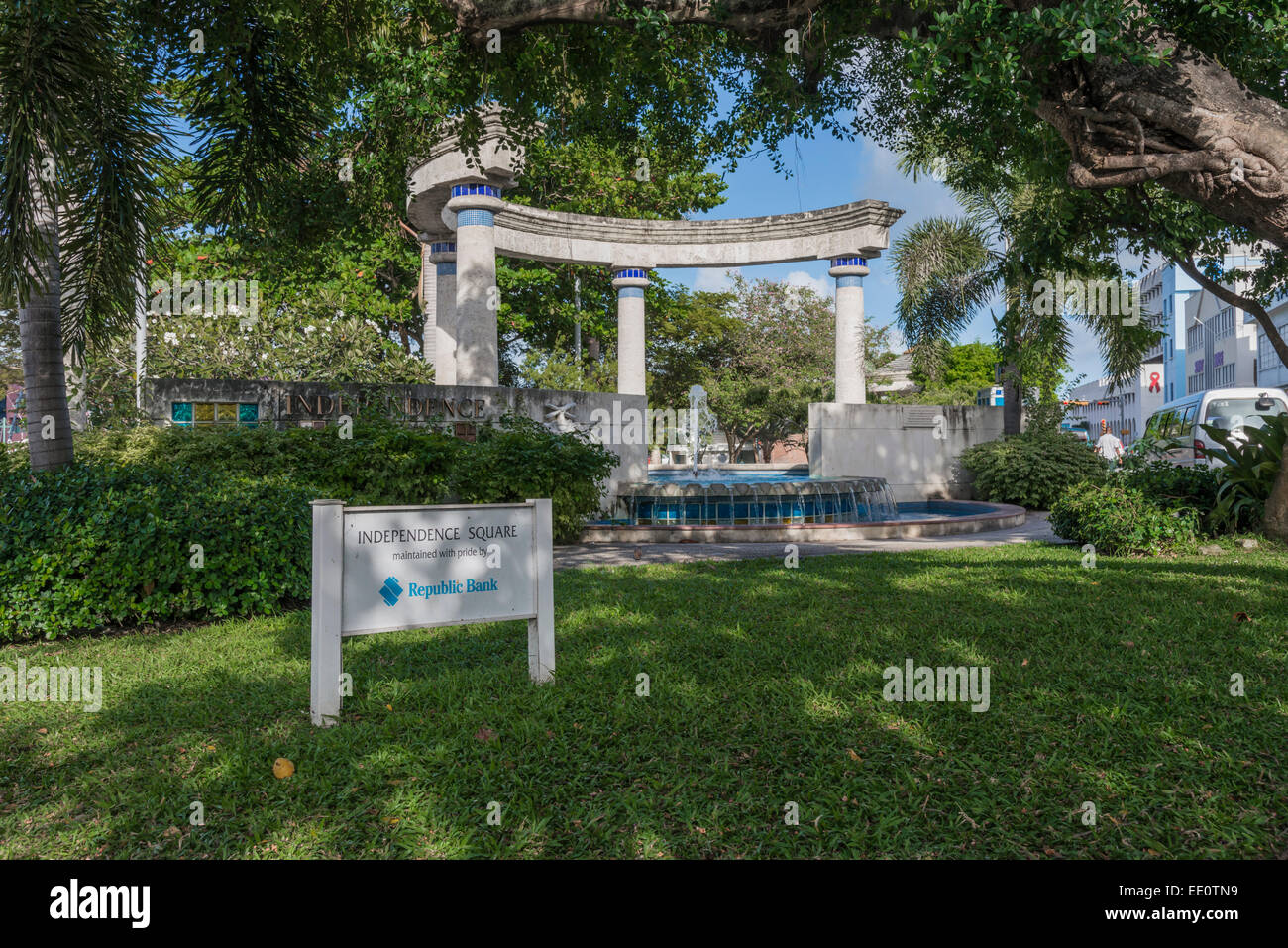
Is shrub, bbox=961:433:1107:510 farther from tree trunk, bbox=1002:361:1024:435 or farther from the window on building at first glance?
the window on building

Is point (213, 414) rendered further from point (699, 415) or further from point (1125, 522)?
point (699, 415)

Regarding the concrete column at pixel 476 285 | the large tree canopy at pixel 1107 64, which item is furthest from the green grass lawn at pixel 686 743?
the concrete column at pixel 476 285

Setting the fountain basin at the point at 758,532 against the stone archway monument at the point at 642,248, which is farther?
the stone archway monument at the point at 642,248

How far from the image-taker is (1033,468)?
19.5 meters

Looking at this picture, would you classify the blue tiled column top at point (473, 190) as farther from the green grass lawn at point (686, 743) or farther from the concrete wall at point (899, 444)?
the green grass lawn at point (686, 743)

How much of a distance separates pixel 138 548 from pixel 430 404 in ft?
20.2

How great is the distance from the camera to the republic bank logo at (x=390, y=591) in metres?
4.63

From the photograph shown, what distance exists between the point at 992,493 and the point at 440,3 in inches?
678

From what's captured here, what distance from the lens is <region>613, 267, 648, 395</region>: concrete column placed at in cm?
2167

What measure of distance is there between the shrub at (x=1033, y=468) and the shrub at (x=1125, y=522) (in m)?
7.75

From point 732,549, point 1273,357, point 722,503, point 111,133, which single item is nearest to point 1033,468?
point 722,503

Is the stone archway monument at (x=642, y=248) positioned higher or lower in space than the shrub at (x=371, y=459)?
higher

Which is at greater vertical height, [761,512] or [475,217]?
[475,217]

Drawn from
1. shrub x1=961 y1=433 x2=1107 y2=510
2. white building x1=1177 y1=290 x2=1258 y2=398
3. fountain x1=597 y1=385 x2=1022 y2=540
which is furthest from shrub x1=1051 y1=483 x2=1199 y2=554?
white building x1=1177 y1=290 x2=1258 y2=398
